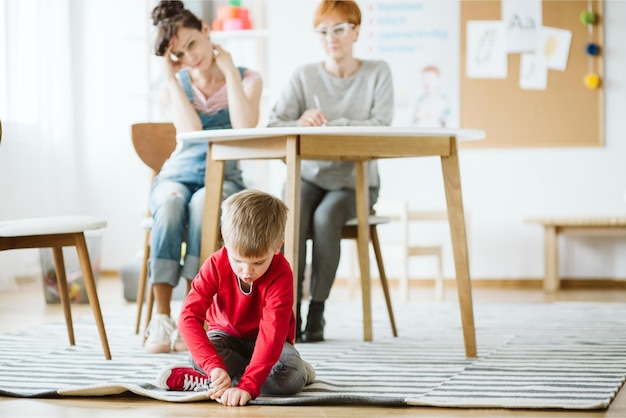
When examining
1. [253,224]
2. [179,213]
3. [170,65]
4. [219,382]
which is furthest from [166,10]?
[219,382]

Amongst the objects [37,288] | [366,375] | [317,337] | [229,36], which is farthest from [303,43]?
[366,375]

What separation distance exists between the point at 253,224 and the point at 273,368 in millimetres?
343

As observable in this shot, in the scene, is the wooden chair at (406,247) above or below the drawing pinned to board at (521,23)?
below

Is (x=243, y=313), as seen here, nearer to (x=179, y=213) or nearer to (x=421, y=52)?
(x=179, y=213)

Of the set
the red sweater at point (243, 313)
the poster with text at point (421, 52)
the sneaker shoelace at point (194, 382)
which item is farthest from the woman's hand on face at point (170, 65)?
the poster with text at point (421, 52)

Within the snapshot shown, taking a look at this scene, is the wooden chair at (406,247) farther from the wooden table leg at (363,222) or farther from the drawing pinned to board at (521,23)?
the wooden table leg at (363,222)

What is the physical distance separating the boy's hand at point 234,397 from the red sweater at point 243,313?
0.04 ft

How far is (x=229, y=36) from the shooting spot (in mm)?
5371

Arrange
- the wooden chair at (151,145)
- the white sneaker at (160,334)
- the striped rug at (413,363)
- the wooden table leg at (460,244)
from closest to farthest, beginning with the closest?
the striped rug at (413,363)
the wooden table leg at (460,244)
the white sneaker at (160,334)
the wooden chair at (151,145)

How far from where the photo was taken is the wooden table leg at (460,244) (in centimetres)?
236

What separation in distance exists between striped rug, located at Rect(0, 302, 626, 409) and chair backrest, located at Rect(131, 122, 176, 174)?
590 millimetres

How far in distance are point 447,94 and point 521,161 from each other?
1.84ft

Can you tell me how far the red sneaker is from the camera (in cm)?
191

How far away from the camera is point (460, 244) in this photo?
7.77 ft
